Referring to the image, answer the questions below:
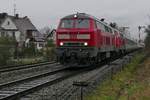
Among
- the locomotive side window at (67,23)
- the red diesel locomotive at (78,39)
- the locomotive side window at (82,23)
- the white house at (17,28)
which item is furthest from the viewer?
the white house at (17,28)

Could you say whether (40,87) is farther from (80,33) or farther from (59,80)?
(80,33)

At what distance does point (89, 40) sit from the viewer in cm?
2273

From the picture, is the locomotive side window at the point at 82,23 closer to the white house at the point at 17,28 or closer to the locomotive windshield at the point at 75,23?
the locomotive windshield at the point at 75,23

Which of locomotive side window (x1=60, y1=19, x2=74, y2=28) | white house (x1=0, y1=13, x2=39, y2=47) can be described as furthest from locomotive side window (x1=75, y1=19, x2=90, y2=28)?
white house (x1=0, y1=13, x2=39, y2=47)

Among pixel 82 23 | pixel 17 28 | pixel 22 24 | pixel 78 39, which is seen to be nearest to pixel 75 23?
pixel 82 23

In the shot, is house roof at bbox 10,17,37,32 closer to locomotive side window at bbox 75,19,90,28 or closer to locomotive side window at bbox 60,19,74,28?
locomotive side window at bbox 60,19,74,28

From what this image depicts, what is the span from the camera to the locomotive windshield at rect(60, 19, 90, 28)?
927 inches

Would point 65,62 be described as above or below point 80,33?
below

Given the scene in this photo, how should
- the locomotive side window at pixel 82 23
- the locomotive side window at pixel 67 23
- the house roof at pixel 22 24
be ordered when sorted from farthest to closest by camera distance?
the house roof at pixel 22 24
the locomotive side window at pixel 67 23
the locomotive side window at pixel 82 23

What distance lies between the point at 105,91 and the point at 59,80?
401cm

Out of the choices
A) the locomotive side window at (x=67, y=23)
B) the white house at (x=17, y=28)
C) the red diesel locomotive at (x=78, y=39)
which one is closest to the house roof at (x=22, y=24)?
the white house at (x=17, y=28)

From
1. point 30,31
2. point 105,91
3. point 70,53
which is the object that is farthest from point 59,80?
point 30,31

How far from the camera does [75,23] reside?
23719 millimetres

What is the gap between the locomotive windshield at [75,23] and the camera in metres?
23.5
